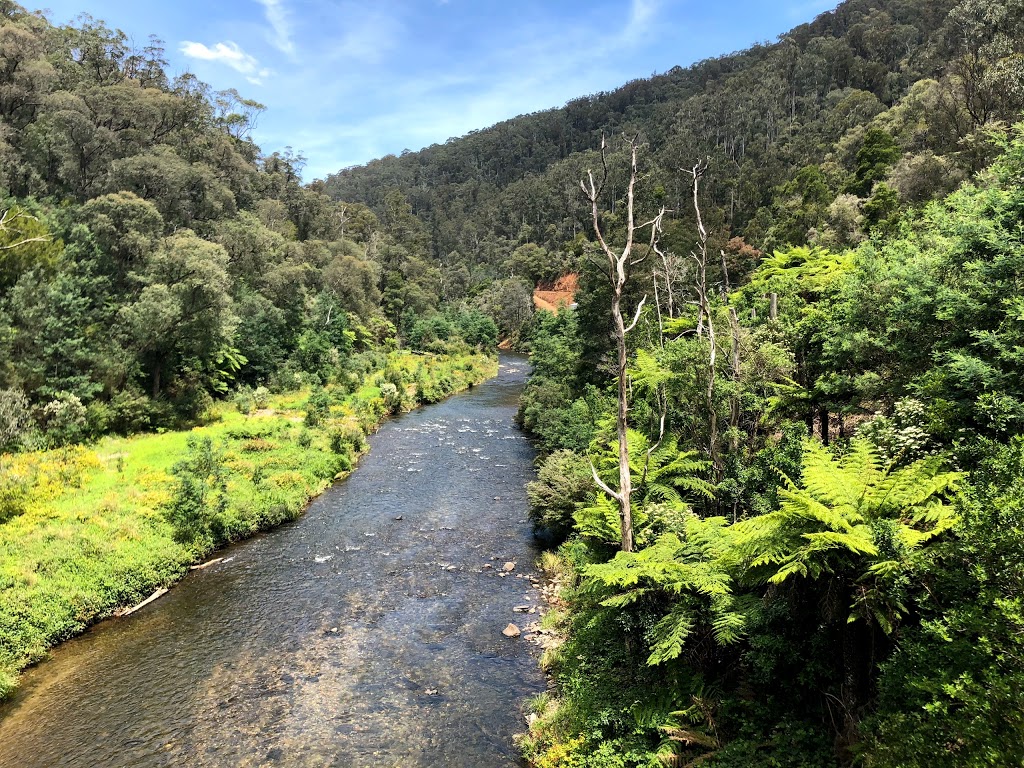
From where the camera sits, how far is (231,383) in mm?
39688

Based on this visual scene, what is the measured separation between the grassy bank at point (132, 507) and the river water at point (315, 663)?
78 centimetres

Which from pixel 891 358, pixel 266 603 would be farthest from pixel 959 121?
pixel 266 603

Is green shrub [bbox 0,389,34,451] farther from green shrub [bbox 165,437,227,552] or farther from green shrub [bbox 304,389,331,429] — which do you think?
green shrub [bbox 304,389,331,429]

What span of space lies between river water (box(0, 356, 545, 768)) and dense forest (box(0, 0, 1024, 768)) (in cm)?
146

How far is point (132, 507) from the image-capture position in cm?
1892

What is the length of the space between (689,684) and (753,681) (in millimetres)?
1195

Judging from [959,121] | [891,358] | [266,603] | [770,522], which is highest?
[959,121]

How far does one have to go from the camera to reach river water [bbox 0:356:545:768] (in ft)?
36.3

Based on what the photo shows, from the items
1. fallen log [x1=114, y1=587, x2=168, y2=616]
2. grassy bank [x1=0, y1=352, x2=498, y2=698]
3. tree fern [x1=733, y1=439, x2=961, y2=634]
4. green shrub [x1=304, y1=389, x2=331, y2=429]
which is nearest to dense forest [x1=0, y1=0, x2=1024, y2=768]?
tree fern [x1=733, y1=439, x2=961, y2=634]

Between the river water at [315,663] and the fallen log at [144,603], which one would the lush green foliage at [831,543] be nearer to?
the river water at [315,663]

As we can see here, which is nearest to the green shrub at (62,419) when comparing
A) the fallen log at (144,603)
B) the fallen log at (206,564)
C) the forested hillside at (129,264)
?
the forested hillside at (129,264)

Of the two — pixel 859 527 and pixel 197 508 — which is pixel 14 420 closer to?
pixel 197 508

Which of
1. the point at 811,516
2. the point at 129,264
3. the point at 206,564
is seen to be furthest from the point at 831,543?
the point at 129,264

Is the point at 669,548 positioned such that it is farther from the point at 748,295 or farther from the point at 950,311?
the point at 748,295
